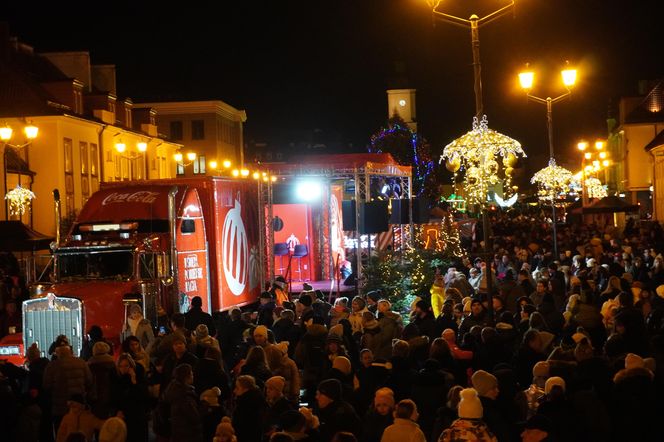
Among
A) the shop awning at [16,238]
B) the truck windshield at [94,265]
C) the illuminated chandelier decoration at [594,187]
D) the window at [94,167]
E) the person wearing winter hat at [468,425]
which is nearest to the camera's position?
the person wearing winter hat at [468,425]

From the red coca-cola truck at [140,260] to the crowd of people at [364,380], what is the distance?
5.82 feet

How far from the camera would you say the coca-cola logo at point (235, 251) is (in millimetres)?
22562

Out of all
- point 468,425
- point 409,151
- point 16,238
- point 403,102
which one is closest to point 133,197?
point 16,238

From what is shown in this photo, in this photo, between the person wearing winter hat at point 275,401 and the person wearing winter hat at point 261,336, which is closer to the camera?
the person wearing winter hat at point 275,401

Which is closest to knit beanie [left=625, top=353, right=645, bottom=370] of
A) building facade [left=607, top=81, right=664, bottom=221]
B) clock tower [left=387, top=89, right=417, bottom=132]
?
building facade [left=607, top=81, right=664, bottom=221]

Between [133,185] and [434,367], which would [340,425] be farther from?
[133,185]

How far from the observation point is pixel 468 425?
776 cm

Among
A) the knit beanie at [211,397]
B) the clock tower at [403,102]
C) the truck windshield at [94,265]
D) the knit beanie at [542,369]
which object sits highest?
the clock tower at [403,102]

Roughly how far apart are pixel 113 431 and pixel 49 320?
8.33m

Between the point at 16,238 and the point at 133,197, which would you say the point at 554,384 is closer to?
the point at 133,197

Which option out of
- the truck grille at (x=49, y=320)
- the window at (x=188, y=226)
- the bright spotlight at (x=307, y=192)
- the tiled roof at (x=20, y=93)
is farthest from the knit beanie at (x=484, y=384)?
the tiled roof at (x=20, y=93)

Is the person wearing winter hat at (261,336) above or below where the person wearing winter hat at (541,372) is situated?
above

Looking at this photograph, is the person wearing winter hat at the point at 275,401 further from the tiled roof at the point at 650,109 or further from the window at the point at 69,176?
the tiled roof at the point at 650,109

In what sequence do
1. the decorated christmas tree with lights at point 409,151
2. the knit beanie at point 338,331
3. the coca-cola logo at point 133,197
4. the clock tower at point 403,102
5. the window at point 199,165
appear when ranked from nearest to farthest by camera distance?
1. the knit beanie at point 338,331
2. the coca-cola logo at point 133,197
3. the decorated christmas tree with lights at point 409,151
4. the window at point 199,165
5. the clock tower at point 403,102
